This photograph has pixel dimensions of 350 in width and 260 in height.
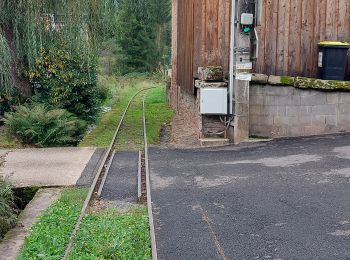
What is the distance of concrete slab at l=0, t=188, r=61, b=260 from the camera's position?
249 inches

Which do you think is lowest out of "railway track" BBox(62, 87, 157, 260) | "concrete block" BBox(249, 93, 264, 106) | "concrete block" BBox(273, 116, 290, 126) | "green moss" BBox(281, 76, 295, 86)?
"railway track" BBox(62, 87, 157, 260)

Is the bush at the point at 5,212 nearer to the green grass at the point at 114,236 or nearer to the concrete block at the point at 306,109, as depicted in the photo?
the green grass at the point at 114,236

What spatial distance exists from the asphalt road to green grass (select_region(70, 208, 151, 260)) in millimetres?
214

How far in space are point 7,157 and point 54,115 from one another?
9.16 feet

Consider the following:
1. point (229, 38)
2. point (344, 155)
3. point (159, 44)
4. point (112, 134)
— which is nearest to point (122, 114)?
point (112, 134)

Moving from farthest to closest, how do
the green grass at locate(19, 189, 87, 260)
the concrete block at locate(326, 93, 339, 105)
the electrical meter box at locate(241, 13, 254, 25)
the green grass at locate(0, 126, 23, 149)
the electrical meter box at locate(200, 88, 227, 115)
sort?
the green grass at locate(0, 126, 23, 149) < the electrical meter box at locate(200, 88, 227, 115) < the concrete block at locate(326, 93, 339, 105) < the electrical meter box at locate(241, 13, 254, 25) < the green grass at locate(19, 189, 87, 260)

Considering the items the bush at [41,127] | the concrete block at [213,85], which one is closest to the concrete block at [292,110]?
the concrete block at [213,85]

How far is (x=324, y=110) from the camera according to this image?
12.4 m

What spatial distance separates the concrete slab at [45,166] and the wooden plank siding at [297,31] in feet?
16.1

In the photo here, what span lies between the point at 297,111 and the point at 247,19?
238 cm

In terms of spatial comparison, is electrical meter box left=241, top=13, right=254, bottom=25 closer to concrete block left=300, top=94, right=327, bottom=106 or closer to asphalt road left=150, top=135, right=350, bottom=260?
concrete block left=300, top=94, right=327, bottom=106

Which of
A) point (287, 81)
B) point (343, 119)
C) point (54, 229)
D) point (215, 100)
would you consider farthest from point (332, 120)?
point (54, 229)

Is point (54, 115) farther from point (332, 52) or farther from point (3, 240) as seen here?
point (3, 240)

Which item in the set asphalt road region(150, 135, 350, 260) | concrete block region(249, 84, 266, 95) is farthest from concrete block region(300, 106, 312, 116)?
concrete block region(249, 84, 266, 95)
